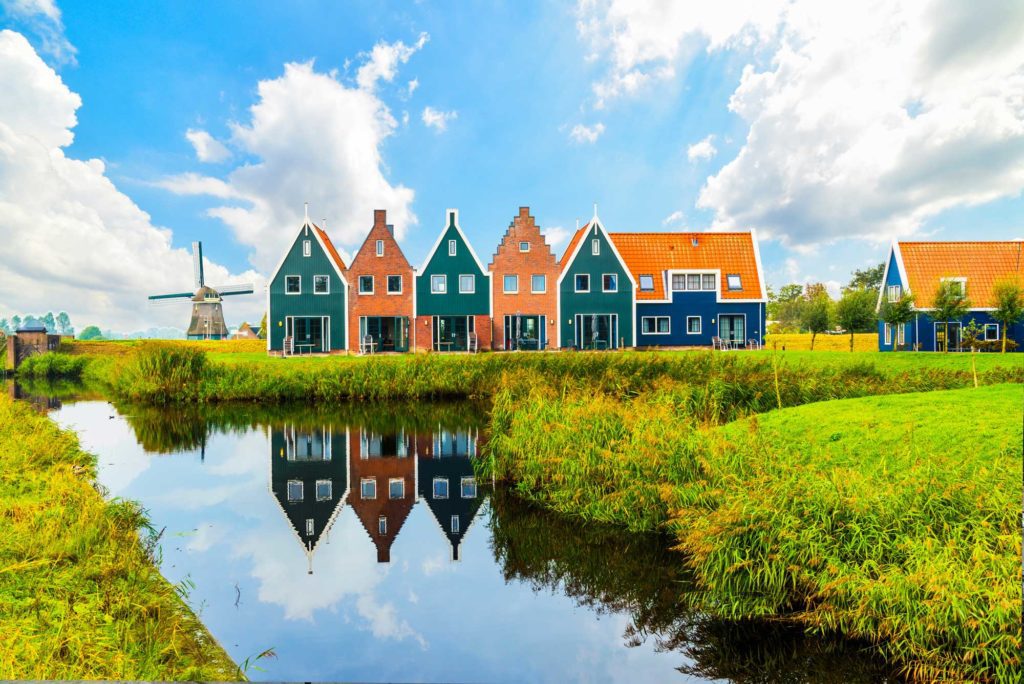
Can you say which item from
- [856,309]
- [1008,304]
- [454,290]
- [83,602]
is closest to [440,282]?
[454,290]

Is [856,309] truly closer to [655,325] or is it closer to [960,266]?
[960,266]

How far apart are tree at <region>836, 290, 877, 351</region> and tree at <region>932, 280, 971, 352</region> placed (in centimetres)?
597

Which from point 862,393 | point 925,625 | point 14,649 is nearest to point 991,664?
point 925,625

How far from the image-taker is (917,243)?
68.5 ft

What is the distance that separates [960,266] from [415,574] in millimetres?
23586

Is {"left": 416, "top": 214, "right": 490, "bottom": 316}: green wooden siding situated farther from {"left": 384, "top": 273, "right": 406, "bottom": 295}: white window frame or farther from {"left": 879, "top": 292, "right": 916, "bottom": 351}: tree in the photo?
{"left": 879, "top": 292, "right": 916, "bottom": 351}: tree

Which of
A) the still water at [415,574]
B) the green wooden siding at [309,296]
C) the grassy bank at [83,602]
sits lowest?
the still water at [415,574]

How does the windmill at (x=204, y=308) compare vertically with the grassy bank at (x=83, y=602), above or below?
above

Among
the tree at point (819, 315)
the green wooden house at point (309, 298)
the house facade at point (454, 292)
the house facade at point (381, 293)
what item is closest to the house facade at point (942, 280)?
the tree at point (819, 315)

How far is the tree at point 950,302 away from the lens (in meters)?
18.8

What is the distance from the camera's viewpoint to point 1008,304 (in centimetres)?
1767

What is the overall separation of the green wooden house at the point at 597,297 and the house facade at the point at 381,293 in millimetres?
8024

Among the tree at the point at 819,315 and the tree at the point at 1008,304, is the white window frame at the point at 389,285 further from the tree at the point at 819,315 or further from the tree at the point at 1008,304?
the tree at the point at 1008,304

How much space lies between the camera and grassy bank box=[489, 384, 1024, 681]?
3.08 m
